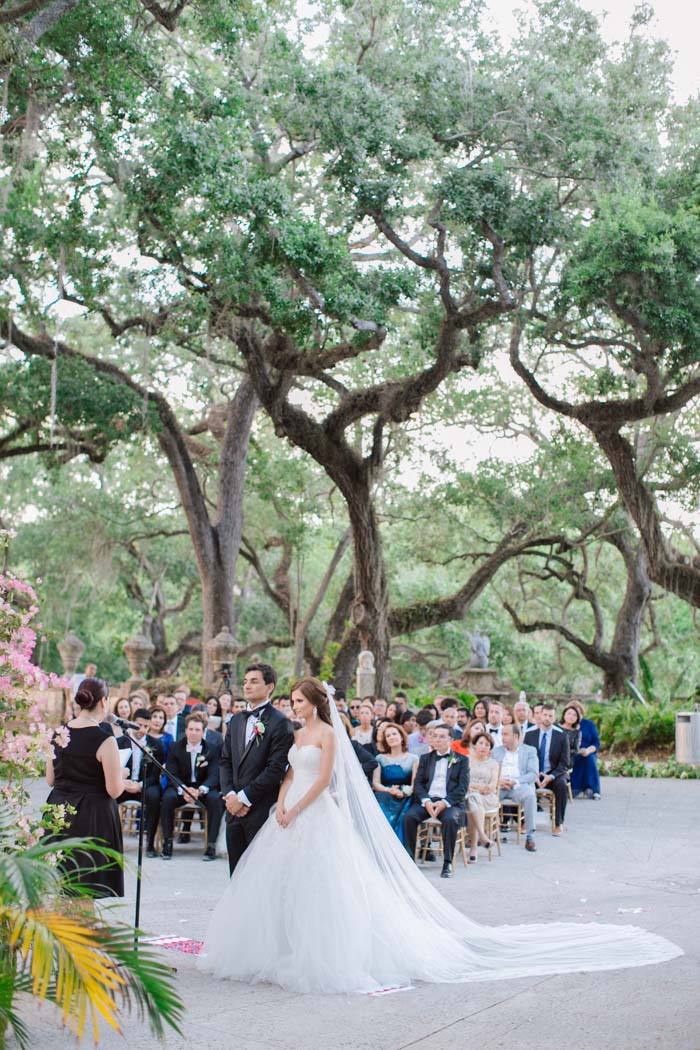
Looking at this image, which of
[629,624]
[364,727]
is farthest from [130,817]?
[629,624]

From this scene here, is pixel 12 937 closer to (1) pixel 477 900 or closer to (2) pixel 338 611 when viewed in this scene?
(1) pixel 477 900

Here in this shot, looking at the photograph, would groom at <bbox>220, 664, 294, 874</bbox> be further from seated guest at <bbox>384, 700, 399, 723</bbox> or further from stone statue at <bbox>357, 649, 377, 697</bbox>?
stone statue at <bbox>357, 649, 377, 697</bbox>

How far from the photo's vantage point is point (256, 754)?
6.05 meters

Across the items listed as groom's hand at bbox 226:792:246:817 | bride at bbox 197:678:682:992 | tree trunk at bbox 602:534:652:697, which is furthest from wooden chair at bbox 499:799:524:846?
tree trunk at bbox 602:534:652:697

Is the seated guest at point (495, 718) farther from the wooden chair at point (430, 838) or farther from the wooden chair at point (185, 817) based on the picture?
the wooden chair at point (185, 817)

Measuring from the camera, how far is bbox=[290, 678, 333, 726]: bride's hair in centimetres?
580

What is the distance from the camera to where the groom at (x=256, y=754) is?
6000mm

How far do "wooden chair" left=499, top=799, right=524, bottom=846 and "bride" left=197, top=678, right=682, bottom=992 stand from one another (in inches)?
174

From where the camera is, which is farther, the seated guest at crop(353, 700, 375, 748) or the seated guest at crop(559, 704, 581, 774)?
the seated guest at crop(559, 704, 581, 774)

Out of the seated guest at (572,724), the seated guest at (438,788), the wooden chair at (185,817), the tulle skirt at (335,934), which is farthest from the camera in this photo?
the seated guest at (572,724)

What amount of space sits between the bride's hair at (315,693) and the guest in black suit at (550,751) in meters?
6.20

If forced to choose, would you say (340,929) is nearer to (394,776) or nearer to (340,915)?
(340,915)

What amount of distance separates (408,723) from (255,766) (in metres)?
6.19

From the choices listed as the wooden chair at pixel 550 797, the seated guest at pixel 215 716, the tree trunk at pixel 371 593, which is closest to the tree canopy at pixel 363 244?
the tree trunk at pixel 371 593
